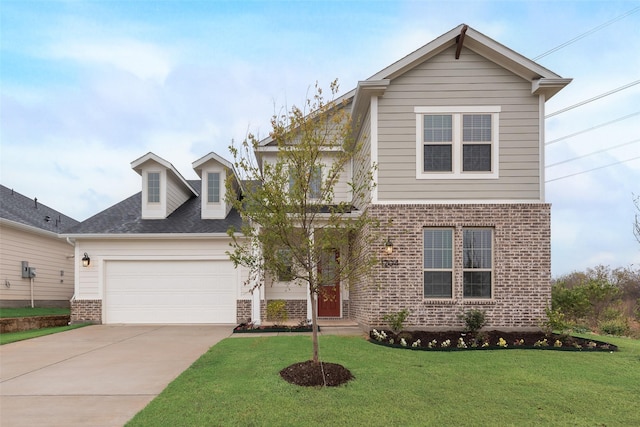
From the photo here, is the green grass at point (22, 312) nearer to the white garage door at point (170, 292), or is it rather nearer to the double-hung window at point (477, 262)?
the white garage door at point (170, 292)

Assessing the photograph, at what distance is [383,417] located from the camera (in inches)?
166

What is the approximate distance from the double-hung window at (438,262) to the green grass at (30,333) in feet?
33.4

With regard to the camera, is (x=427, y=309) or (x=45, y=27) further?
(x=45, y=27)

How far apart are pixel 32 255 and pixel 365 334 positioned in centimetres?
1292

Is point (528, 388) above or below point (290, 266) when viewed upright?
below

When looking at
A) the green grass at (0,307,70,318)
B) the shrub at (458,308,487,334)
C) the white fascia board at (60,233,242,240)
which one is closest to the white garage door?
the white fascia board at (60,233,242,240)

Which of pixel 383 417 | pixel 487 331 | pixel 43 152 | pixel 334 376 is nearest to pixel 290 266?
pixel 334 376

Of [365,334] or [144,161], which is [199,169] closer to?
[144,161]

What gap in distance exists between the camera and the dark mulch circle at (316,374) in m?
5.32

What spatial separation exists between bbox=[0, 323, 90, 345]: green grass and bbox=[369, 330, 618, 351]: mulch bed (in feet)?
28.7

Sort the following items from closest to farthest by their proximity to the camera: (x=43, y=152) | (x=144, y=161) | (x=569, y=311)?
(x=569, y=311) < (x=144, y=161) < (x=43, y=152)

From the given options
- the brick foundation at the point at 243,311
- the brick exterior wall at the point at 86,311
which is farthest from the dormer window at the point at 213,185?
the brick exterior wall at the point at 86,311

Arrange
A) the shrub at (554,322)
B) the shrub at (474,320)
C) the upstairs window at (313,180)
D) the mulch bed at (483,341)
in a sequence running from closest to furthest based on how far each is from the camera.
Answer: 1. the upstairs window at (313,180)
2. the mulch bed at (483,341)
3. the shrub at (554,322)
4. the shrub at (474,320)

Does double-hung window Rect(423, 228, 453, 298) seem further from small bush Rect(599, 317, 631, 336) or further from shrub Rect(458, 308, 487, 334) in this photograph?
small bush Rect(599, 317, 631, 336)
